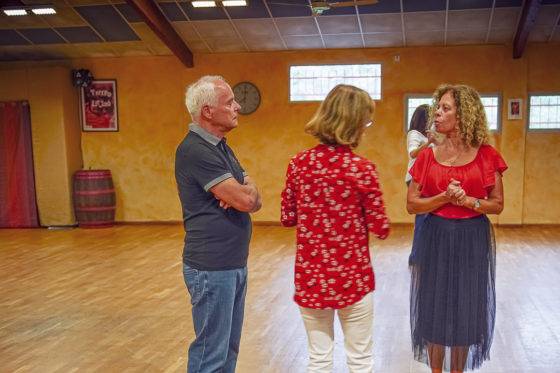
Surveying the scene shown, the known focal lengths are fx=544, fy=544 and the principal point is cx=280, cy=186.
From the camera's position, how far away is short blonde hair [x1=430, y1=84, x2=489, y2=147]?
7.50ft

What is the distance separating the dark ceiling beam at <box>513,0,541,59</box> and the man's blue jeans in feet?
18.4

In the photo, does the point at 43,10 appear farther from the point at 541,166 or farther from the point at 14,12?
the point at 541,166

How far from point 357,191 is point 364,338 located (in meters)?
0.53

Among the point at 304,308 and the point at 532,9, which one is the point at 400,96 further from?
the point at 304,308

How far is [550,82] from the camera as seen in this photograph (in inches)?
292

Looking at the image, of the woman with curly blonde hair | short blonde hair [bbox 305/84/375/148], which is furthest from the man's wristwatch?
short blonde hair [bbox 305/84/375/148]

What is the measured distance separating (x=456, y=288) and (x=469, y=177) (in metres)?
0.48

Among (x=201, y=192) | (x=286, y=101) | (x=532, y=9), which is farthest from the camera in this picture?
(x=286, y=101)

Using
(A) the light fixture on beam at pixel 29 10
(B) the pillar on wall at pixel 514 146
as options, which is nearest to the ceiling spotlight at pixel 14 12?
(A) the light fixture on beam at pixel 29 10

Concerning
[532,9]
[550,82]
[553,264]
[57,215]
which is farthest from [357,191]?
[57,215]

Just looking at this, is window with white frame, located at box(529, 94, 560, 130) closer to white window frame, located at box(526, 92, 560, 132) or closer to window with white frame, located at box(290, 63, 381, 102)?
white window frame, located at box(526, 92, 560, 132)

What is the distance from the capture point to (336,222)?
185cm

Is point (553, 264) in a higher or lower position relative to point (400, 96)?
lower

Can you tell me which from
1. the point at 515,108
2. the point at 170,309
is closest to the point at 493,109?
the point at 515,108
